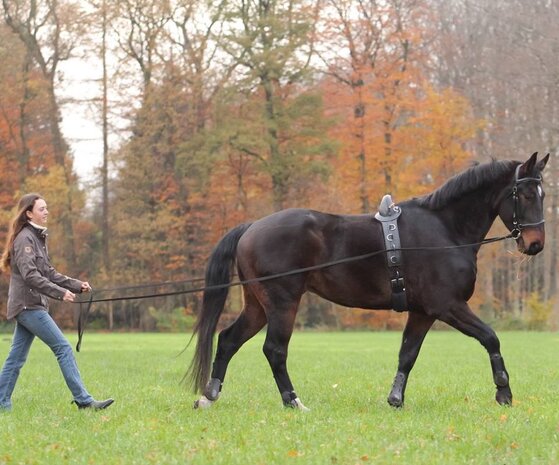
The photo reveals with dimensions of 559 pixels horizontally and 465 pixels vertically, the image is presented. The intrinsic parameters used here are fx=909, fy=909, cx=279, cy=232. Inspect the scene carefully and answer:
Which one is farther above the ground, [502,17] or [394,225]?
[502,17]

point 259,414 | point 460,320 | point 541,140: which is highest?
point 541,140

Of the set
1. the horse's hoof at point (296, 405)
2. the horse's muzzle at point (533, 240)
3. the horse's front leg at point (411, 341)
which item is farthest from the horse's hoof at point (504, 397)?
the horse's hoof at point (296, 405)

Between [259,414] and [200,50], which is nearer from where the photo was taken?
[259,414]

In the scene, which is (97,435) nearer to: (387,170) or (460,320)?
(460,320)

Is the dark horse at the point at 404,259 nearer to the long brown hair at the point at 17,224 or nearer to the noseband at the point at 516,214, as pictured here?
the noseband at the point at 516,214

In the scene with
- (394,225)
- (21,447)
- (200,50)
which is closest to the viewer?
(21,447)

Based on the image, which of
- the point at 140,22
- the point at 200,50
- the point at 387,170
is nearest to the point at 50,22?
the point at 140,22

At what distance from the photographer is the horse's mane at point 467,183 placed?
985cm

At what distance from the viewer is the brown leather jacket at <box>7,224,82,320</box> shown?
8.93 metres

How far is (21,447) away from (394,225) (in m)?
4.50

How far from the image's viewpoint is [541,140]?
39.0 meters

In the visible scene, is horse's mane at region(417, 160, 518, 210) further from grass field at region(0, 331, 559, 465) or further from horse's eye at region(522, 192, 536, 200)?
grass field at region(0, 331, 559, 465)

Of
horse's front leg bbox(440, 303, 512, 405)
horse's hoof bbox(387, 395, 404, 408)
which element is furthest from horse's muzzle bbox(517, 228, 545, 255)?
horse's hoof bbox(387, 395, 404, 408)

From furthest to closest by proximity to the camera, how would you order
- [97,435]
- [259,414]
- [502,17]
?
[502,17]
[259,414]
[97,435]
